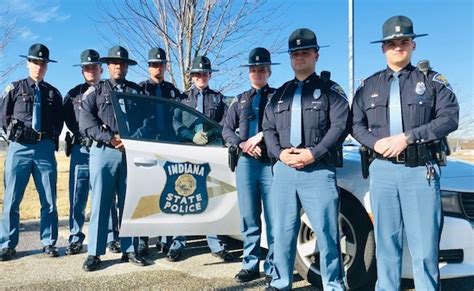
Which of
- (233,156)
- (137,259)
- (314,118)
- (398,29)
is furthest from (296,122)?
(137,259)

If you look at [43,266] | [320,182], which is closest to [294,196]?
[320,182]

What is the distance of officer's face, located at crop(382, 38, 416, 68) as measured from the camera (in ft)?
10.0

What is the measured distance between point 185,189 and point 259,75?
122 centimetres

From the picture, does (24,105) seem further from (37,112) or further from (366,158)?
(366,158)

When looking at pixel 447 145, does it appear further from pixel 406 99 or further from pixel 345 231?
pixel 345 231

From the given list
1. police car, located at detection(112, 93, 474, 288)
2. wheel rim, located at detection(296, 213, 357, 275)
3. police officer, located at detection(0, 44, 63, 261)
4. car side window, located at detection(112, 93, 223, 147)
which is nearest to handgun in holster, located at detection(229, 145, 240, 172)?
police car, located at detection(112, 93, 474, 288)

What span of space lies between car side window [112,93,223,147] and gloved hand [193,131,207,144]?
0.02 metres

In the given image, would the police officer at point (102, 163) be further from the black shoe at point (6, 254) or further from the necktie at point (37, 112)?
the black shoe at point (6, 254)

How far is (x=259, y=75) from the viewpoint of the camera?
4113 millimetres

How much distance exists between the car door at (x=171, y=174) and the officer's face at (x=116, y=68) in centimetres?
48

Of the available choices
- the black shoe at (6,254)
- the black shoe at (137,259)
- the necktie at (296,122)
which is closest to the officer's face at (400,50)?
the necktie at (296,122)

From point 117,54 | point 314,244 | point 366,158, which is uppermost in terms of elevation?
point 117,54

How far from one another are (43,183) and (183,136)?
5.64 ft

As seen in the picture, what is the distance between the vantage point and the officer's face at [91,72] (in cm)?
538
